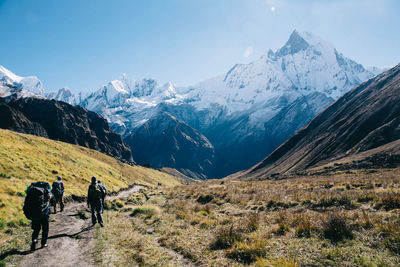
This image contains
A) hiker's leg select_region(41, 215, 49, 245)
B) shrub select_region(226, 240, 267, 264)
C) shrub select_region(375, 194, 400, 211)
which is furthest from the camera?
shrub select_region(375, 194, 400, 211)

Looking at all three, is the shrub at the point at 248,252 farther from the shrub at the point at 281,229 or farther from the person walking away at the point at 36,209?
the person walking away at the point at 36,209

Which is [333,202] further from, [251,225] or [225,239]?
[225,239]

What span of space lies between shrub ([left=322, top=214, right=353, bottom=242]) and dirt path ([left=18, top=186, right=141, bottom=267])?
30.9 ft

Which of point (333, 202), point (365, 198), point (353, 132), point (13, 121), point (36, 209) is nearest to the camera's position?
point (36, 209)

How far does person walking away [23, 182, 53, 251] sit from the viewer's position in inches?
410

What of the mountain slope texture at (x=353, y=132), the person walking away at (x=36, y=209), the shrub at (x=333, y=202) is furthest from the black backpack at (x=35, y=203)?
the mountain slope texture at (x=353, y=132)

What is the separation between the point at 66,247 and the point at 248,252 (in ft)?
28.6

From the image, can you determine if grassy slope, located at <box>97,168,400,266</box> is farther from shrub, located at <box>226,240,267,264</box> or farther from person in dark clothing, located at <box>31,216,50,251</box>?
person in dark clothing, located at <box>31,216,50,251</box>

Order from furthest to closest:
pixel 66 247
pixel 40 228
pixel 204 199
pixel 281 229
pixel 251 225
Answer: pixel 204 199
pixel 251 225
pixel 66 247
pixel 40 228
pixel 281 229

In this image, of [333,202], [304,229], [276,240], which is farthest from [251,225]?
[333,202]

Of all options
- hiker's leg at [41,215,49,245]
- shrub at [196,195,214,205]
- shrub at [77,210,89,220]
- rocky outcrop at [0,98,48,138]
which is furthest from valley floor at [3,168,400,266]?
rocky outcrop at [0,98,48,138]

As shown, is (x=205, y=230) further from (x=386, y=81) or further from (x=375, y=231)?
(x=386, y=81)

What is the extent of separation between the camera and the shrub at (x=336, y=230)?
28.2 ft

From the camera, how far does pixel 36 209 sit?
10.5 metres
